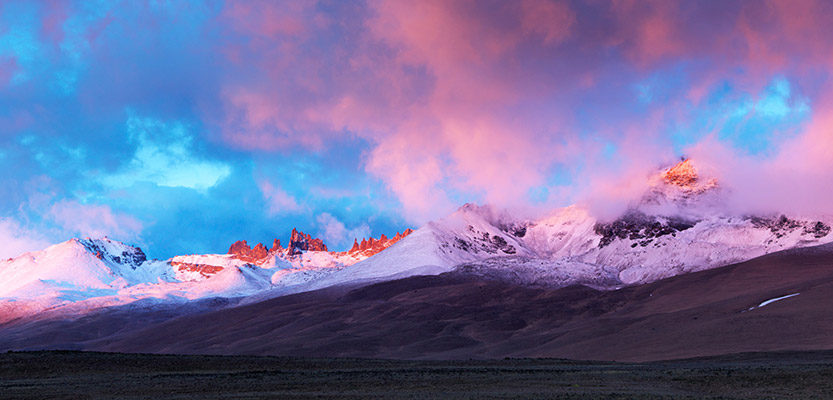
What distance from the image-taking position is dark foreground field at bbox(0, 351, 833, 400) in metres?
38.8

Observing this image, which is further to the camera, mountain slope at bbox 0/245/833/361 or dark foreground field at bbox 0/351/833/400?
mountain slope at bbox 0/245/833/361

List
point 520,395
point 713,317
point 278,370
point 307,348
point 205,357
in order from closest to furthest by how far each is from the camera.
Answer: point 520,395 → point 278,370 → point 205,357 → point 713,317 → point 307,348

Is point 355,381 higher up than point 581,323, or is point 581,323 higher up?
point 355,381

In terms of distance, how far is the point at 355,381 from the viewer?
155 feet

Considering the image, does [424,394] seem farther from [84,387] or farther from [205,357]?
[205,357]

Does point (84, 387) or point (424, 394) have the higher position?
point (84, 387)

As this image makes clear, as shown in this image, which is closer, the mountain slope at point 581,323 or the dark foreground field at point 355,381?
the dark foreground field at point 355,381

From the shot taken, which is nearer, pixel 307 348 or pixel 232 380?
pixel 232 380

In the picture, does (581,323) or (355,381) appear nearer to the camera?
(355,381)

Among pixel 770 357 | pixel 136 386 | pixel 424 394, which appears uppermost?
pixel 136 386

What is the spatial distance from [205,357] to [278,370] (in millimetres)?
11135

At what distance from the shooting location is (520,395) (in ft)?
122

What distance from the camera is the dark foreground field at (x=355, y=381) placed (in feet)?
127

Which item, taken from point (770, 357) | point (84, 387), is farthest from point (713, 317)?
point (84, 387)
